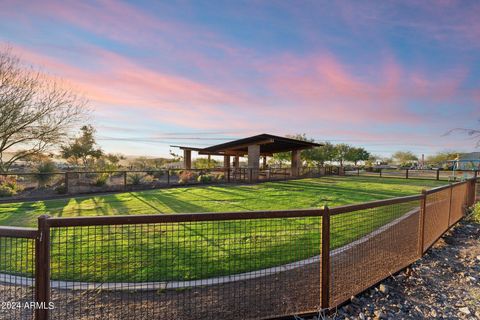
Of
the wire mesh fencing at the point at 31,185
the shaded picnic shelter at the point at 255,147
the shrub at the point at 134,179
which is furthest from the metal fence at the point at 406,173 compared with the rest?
the wire mesh fencing at the point at 31,185

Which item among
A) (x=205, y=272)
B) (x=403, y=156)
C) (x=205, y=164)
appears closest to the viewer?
(x=205, y=272)

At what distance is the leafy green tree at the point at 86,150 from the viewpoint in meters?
24.7

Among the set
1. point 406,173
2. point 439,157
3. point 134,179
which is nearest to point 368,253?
point 134,179

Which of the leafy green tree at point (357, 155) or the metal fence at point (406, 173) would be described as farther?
the leafy green tree at point (357, 155)

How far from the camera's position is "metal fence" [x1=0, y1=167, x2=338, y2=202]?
12.6 m

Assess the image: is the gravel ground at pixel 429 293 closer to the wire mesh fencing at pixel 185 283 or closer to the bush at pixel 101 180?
the wire mesh fencing at pixel 185 283

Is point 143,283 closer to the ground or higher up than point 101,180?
closer to the ground

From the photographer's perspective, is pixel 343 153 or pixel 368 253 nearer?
pixel 368 253

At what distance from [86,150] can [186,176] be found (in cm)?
1541

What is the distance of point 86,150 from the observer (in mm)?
27078

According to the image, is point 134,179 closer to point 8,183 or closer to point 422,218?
point 8,183

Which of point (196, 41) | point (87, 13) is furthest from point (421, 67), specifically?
point (87, 13)

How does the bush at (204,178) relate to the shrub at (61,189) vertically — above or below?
above

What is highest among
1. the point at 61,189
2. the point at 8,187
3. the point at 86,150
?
the point at 86,150
